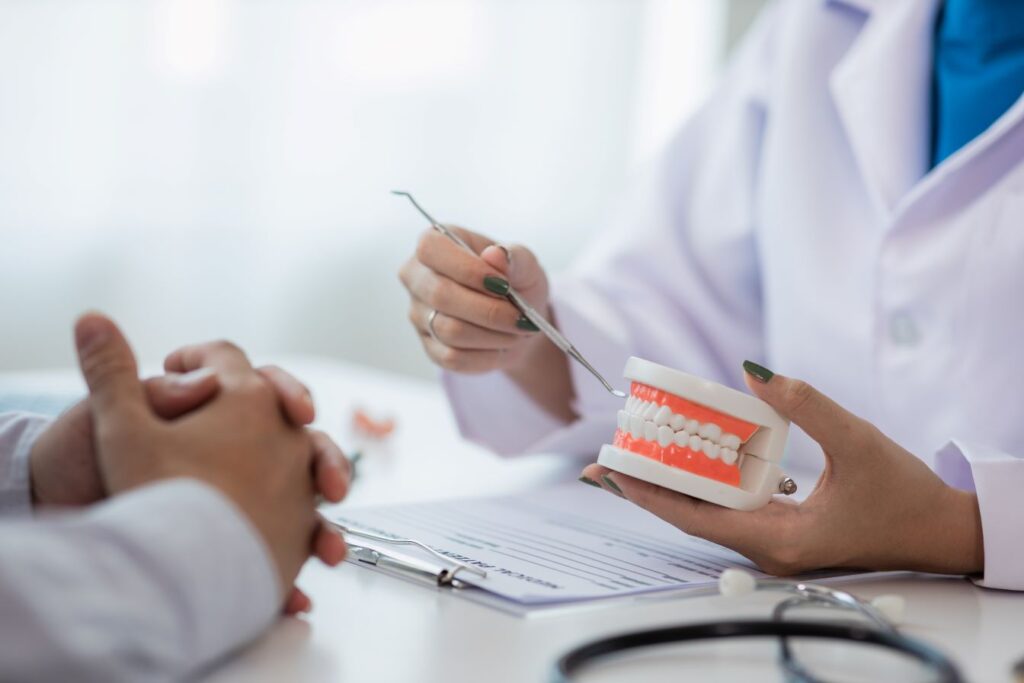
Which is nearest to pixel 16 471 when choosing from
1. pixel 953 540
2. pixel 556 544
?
pixel 556 544

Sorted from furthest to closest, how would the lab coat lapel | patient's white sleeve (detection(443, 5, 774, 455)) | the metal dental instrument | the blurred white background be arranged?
the blurred white background < patient's white sleeve (detection(443, 5, 774, 455)) < the lab coat lapel < the metal dental instrument

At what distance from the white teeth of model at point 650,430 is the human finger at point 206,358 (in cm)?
22

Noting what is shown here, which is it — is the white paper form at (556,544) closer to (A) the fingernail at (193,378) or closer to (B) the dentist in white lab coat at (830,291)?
(B) the dentist in white lab coat at (830,291)

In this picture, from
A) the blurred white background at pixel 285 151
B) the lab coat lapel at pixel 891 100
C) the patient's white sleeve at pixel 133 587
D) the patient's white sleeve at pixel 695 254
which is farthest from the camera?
the blurred white background at pixel 285 151

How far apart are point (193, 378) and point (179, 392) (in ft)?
0.04

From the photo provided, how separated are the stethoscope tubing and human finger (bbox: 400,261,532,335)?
15.2 inches

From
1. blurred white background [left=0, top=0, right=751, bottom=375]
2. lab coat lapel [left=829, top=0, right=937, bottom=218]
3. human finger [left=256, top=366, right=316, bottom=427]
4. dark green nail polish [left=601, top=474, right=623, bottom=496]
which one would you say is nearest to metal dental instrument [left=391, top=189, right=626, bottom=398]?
dark green nail polish [left=601, top=474, right=623, bottom=496]

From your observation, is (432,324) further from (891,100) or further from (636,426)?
(891,100)

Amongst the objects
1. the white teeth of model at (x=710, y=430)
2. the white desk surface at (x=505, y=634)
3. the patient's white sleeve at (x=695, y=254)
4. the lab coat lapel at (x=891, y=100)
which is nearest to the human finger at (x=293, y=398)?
the white desk surface at (x=505, y=634)

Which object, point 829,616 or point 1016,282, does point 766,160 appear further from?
point 829,616

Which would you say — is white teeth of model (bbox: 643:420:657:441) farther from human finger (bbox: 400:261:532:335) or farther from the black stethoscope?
human finger (bbox: 400:261:532:335)

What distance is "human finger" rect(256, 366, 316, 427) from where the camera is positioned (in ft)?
1.78

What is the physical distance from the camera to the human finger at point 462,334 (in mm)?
896

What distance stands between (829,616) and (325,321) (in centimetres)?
185
